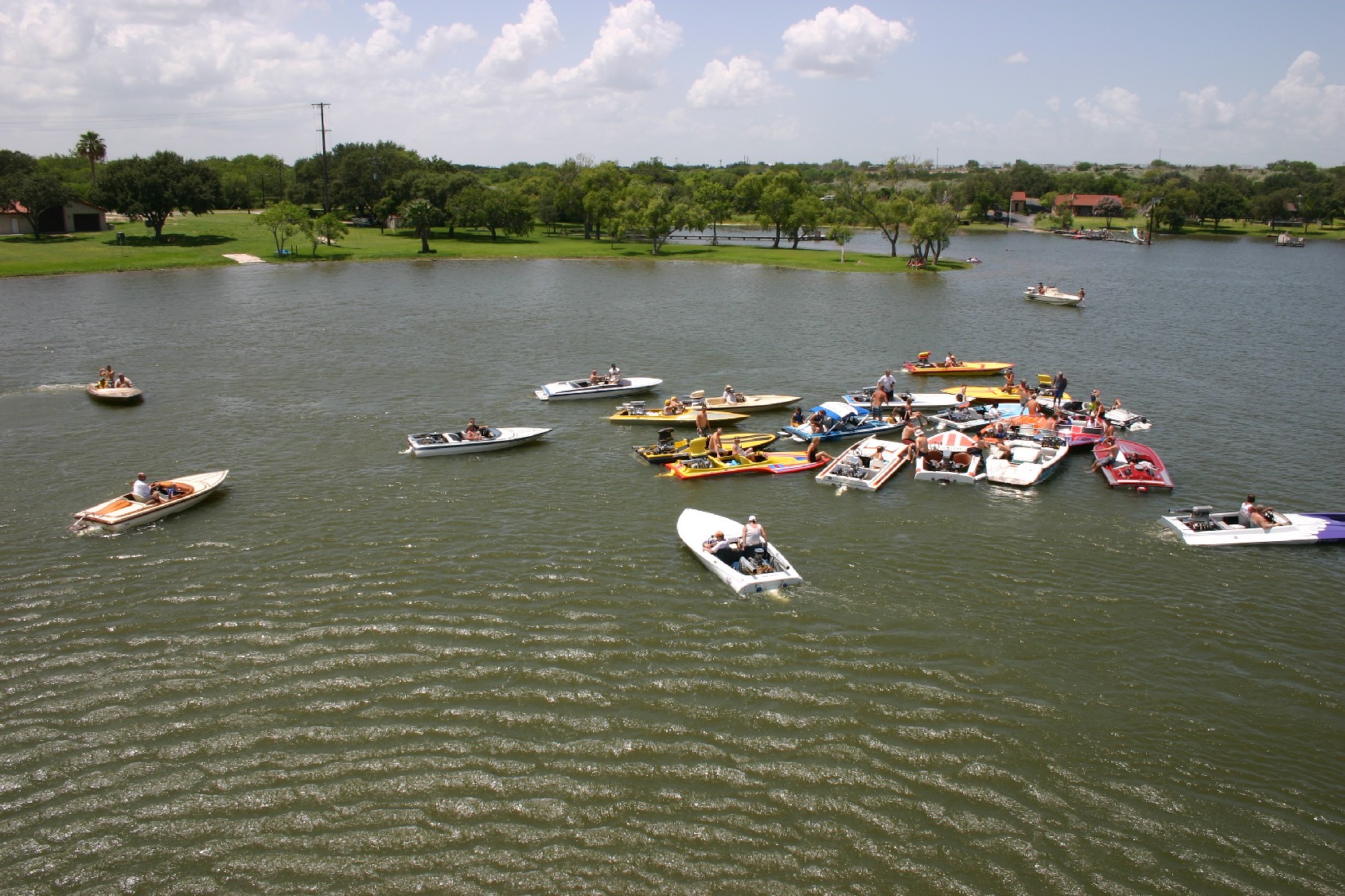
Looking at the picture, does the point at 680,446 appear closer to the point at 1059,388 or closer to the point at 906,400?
the point at 906,400

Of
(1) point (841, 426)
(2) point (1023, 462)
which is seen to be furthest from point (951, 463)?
(1) point (841, 426)

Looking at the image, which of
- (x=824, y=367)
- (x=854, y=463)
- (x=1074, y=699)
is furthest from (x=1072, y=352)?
(x=1074, y=699)

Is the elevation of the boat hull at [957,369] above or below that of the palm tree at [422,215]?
below

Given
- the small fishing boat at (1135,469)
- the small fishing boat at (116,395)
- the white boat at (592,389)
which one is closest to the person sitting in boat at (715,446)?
the white boat at (592,389)

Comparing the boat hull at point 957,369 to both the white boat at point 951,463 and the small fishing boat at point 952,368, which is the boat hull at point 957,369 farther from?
the white boat at point 951,463

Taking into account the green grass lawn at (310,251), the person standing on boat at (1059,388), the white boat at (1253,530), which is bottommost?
the white boat at (1253,530)

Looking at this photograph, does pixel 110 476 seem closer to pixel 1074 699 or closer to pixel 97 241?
pixel 1074 699
